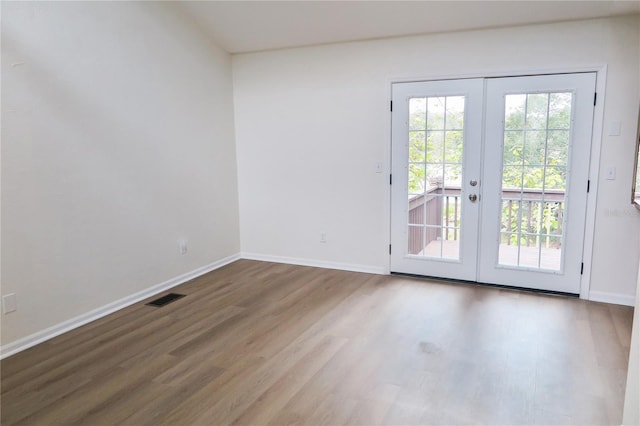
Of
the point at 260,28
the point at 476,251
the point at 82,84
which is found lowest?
the point at 476,251

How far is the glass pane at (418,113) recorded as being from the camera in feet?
13.5

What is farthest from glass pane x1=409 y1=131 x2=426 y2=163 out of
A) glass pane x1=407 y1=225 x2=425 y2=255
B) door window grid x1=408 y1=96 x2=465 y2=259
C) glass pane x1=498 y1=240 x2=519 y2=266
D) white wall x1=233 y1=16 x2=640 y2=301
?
glass pane x1=498 y1=240 x2=519 y2=266

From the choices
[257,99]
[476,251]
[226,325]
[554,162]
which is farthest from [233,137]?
[554,162]

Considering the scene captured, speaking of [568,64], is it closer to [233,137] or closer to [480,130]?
[480,130]

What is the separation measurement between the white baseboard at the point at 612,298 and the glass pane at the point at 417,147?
1910 millimetres

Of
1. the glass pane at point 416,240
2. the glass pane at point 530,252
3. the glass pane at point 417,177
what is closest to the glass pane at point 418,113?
the glass pane at point 417,177

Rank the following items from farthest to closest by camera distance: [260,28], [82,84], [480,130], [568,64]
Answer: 1. [260,28]
2. [480,130]
3. [568,64]
4. [82,84]

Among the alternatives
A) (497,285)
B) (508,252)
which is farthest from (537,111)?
(497,285)

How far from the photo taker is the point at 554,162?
372cm

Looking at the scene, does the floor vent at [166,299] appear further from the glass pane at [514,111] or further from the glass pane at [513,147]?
the glass pane at [514,111]

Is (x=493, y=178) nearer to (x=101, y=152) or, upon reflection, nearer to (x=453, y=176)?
(x=453, y=176)

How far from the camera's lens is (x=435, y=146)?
412 cm

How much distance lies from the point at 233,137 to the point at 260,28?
1300 millimetres

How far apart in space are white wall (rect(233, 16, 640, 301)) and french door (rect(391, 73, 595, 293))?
145 millimetres
